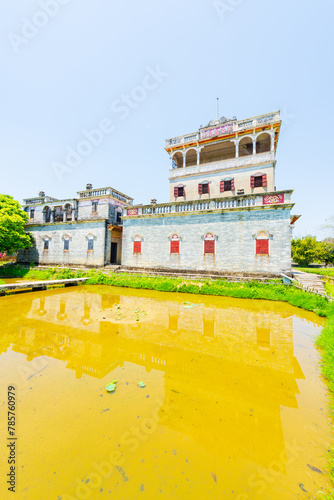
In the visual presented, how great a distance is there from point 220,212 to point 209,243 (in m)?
2.25

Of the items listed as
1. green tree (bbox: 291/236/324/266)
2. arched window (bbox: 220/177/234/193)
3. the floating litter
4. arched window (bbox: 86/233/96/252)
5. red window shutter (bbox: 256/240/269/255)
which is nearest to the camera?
the floating litter

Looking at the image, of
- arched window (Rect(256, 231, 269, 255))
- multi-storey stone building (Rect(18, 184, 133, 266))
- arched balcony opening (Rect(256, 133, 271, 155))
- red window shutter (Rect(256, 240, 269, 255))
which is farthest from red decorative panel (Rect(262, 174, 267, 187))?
multi-storey stone building (Rect(18, 184, 133, 266))

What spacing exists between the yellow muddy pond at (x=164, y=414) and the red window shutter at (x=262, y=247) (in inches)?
277

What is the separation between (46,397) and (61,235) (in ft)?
64.6

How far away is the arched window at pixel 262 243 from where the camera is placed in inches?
472

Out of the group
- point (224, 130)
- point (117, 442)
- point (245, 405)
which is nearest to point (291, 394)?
point (245, 405)

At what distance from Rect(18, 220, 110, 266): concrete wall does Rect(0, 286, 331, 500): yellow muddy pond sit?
12.9 meters

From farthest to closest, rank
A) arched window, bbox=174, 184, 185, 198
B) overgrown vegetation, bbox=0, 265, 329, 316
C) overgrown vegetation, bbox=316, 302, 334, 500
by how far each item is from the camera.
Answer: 1. arched window, bbox=174, 184, 185, 198
2. overgrown vegetation, bbox=0, 265, 329, 316
3. overgrown vegetation, bbox=316, 302, 334, 500

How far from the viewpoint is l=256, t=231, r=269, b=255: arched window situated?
11977 millimetres

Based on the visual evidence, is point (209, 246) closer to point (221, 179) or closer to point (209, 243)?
point (209, 243)

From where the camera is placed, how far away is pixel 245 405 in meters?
2.81

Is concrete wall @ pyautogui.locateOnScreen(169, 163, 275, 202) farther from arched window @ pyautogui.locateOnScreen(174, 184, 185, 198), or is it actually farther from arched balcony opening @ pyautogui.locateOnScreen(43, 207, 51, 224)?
arched balcony opening @ pyautogui.locateOnScreen(43, 207, 51, 224)

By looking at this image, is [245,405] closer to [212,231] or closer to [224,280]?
[224,280]

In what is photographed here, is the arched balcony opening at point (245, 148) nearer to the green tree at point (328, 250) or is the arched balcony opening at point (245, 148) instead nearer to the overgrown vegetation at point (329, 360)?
the overgrown vegetation at point (329, 360)
